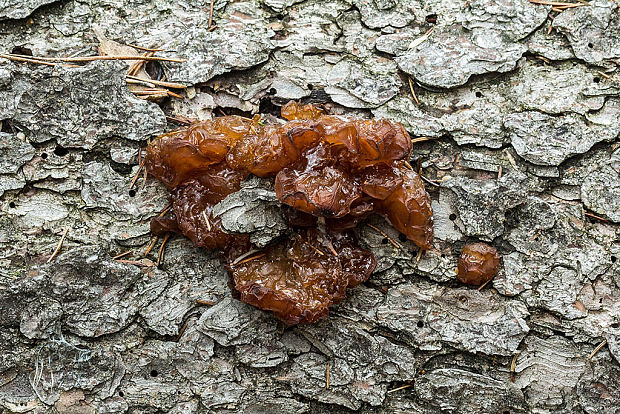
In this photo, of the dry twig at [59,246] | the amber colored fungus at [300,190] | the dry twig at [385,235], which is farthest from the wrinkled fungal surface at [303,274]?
the dry twig at [59,246]

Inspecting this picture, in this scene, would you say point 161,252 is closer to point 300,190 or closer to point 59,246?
point 59,246

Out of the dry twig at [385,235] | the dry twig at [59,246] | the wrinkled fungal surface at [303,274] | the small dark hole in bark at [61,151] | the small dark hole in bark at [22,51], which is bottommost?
the dry twig at [59,246]

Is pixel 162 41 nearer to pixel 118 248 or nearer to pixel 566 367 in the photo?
pixel 118 248

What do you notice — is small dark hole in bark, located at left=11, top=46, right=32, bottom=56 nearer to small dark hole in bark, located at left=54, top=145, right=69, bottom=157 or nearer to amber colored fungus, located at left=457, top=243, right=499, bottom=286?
small dark hole in bark, located at left=54, top=145, right=69, bottom=157

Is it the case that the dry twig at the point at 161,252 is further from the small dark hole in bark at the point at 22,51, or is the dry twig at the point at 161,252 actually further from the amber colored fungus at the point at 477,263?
the amber colored fungus at the point at 477,263

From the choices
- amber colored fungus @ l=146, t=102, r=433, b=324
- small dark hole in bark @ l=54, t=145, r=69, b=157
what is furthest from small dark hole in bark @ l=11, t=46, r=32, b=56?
amber colored fungus @ l=146, t=102, r=433, b=324

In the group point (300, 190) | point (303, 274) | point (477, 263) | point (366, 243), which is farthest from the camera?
point (366, 243)

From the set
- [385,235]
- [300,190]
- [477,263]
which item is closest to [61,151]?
[300,190]

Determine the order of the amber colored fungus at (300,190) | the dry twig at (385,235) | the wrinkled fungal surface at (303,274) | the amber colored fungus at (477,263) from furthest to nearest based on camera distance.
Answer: the dry twig at (385,235), the amber colored fungus at (477,263), the wrinkled fungal surface at (303,274), the amber colored fungus at (300,190)
